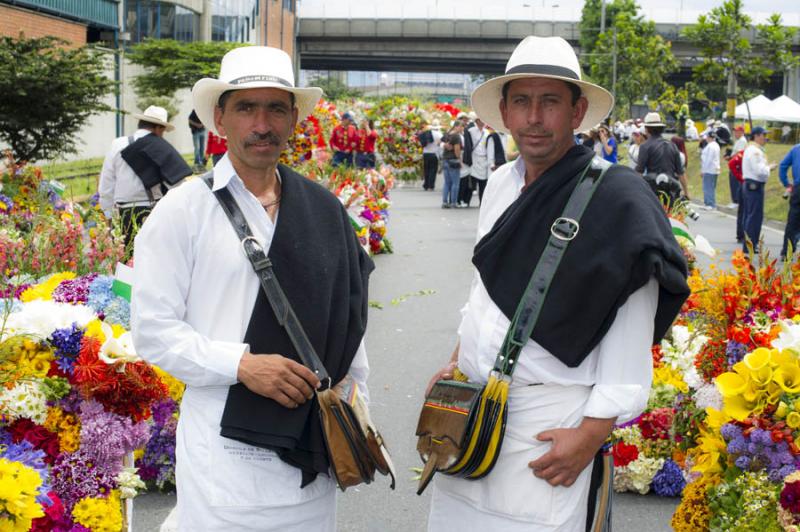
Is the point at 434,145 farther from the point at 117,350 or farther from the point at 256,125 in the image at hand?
the point at 256,125

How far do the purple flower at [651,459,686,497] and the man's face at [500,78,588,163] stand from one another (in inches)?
119

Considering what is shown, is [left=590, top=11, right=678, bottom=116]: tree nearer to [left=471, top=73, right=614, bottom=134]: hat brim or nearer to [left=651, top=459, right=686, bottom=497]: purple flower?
[left=651, top=459, right=686, bottom=497]: purple flower

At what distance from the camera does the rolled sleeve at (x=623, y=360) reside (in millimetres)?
2756

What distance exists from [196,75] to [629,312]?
38.2 meters

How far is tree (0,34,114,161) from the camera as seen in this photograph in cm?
1415

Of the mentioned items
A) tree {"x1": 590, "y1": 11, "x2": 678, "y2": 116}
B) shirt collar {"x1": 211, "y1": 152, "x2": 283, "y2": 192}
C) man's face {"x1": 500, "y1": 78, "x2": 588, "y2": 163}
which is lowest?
shirt collar {"x1": 211, "y1": 152, "x2": 283, "y2": 192}

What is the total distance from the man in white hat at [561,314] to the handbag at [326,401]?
347 millimetres

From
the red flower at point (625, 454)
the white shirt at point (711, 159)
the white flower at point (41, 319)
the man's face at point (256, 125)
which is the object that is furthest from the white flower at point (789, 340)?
the white shirt at point (711, 159)

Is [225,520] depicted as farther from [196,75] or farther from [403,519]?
[196,75]

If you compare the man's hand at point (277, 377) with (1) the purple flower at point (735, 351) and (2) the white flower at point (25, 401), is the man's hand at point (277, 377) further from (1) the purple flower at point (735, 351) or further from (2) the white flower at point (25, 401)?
(1) the purple flower at point (735, 351)

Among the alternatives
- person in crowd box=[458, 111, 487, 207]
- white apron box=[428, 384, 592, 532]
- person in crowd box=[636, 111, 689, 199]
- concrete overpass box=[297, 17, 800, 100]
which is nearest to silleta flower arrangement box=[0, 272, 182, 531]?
white apron box=[428, 384, 592, 532]

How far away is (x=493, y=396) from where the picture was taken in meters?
2.84

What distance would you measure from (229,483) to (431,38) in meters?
68.3

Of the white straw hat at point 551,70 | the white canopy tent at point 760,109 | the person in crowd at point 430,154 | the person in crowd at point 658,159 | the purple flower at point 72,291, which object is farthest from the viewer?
the white canopy tent at point 760,109
